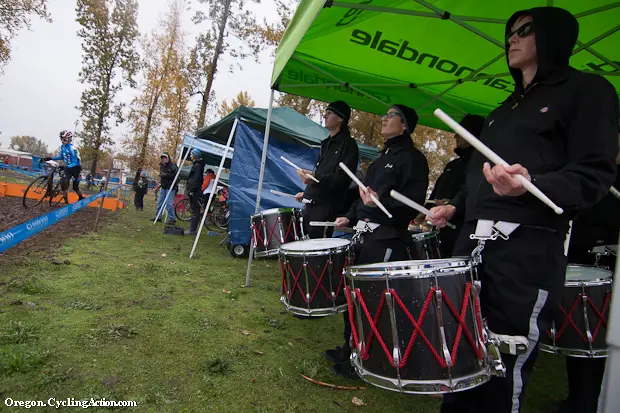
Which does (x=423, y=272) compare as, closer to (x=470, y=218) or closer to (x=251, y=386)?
(x=470, y=218)

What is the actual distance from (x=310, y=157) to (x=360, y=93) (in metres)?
3.10

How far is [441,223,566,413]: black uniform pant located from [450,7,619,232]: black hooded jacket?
90mm

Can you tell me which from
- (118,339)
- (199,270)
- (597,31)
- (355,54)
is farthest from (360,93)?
(118,339)

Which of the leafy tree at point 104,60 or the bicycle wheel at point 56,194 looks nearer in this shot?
the bicycle wheel at point 56,194

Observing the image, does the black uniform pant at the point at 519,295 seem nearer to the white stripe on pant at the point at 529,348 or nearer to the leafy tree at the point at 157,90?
the white stripe on pant at the point at 529,348

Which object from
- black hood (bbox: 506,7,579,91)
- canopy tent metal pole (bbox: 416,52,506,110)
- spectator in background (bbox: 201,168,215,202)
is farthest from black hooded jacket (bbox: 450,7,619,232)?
spectator in background (bbox: 201,168,215,202)

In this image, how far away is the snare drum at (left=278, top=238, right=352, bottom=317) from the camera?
2.62m

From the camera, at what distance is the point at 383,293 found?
4.96 feet

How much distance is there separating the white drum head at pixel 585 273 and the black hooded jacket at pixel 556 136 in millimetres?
925

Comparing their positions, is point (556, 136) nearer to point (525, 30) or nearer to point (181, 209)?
point (525, 30)

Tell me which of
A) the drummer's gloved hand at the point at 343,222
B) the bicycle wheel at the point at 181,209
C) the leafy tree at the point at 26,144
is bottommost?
the bicycle wheel at the point at 181,209

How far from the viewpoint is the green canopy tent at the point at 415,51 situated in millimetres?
2859

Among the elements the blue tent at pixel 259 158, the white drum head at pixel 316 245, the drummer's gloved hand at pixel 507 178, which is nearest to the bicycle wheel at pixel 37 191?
the blue tent at pixel 259 158

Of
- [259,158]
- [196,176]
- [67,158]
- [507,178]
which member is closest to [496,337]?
[507,178]
